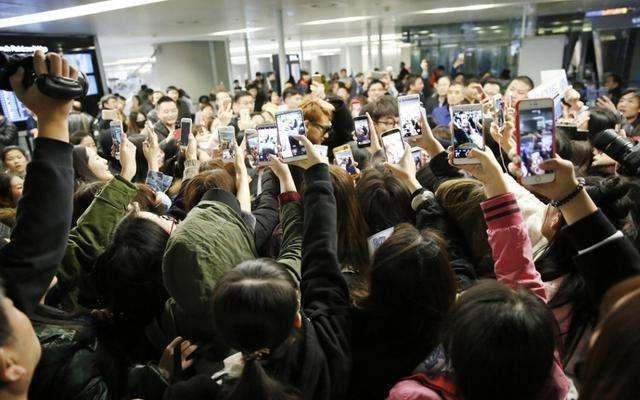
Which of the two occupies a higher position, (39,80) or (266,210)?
(39,80)

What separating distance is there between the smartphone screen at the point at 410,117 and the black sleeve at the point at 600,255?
1.38m

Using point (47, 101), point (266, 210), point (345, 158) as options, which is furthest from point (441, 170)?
point (47, 101)

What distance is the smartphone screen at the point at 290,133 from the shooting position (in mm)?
2020

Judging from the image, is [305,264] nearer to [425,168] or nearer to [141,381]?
[141,381]

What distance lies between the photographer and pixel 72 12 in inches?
252

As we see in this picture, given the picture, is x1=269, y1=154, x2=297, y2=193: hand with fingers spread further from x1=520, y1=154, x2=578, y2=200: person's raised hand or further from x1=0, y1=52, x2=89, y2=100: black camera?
x1=520, y1=154, x2=578, y2=200: person's raised hand

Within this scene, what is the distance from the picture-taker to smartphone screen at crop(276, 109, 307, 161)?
2020 mm

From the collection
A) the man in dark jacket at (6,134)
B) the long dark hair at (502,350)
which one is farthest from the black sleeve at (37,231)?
the man in dark jacket at (6,134)

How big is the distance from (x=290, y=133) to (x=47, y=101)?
1.13m

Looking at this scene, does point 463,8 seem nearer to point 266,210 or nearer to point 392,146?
point 392,146

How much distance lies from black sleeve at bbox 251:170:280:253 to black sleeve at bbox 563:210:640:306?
3.73 feet

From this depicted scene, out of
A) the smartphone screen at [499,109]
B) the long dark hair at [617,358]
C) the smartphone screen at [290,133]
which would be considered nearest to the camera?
the long dark hair at [617,358]

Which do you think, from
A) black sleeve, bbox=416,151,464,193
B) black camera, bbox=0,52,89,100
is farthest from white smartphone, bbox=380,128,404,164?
black camera, bbox=0,52,89,100

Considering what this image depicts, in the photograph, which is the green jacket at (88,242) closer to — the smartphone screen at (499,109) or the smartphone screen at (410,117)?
the smartphone screen at (410,117)
